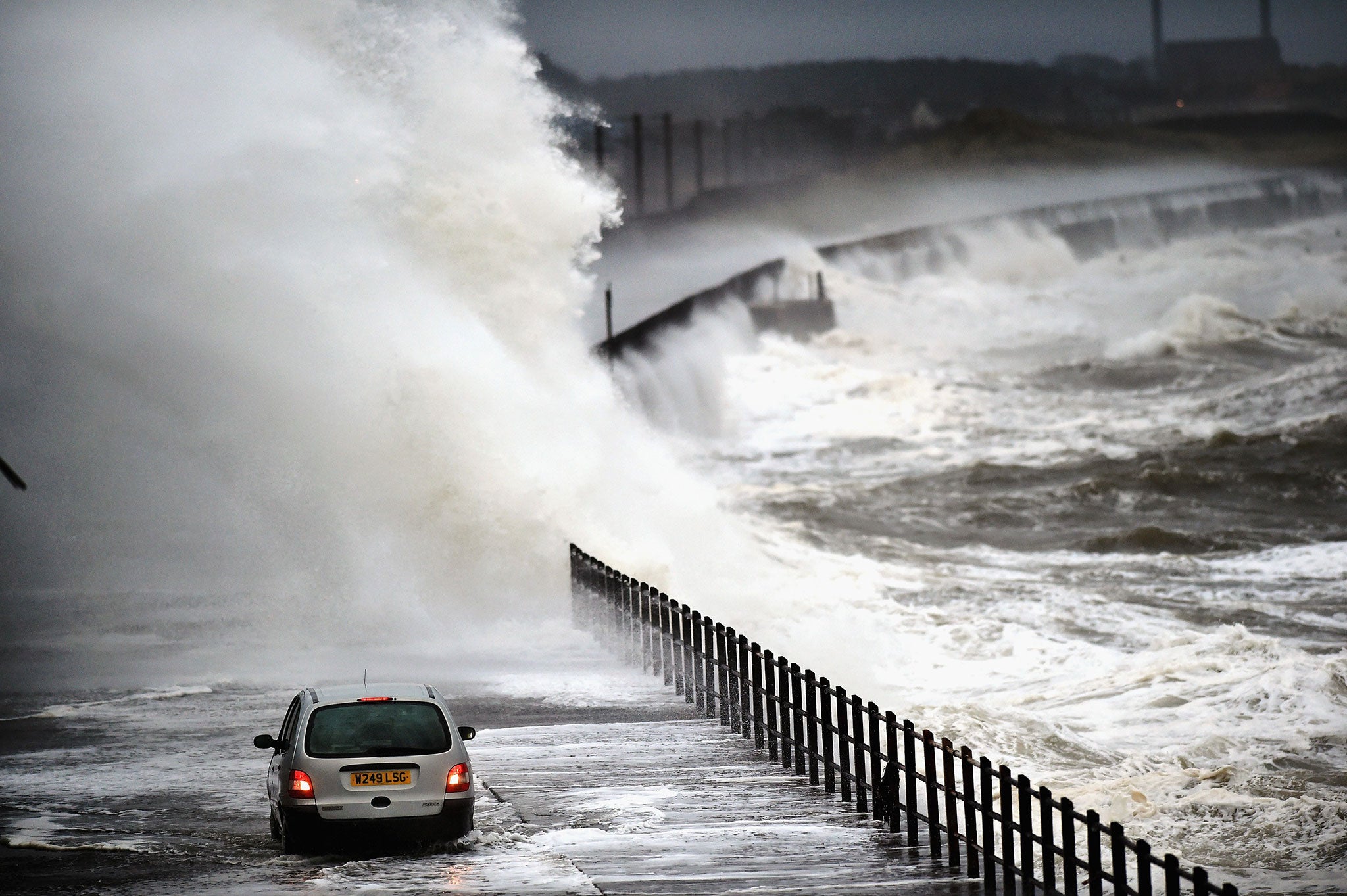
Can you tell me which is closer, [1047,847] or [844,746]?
[1047,847]

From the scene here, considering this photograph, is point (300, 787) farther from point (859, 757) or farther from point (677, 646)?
point (677, 646)

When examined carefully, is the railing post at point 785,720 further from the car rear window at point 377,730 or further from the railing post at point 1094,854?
the railing post at point 1094,854

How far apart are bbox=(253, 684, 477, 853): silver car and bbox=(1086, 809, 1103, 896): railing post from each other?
3.23m

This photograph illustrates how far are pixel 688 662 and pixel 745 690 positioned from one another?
1.53m

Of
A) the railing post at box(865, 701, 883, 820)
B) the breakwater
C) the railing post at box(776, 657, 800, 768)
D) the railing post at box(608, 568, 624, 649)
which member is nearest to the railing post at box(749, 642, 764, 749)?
the railing post at box(776, 657, 800, 768)

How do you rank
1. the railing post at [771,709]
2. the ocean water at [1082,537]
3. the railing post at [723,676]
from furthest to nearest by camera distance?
the ocean water at [1082,537], the railing post at [723,676], the railing post at [771,709]

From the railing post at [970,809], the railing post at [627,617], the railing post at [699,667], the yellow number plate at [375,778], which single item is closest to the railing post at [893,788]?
the railing post at [970,809]

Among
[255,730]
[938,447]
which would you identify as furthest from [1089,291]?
[255,730]

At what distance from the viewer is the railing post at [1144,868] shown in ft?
23.4

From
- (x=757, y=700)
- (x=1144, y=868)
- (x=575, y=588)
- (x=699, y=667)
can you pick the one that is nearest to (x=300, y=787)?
(x=757, y=700)

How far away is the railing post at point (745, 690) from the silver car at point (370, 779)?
3.23 m

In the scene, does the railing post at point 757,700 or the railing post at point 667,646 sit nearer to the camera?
the railing post at point 757,700

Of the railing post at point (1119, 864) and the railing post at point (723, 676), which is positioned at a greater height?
the railing post at point (723, 676)

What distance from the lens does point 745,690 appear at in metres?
12.3
